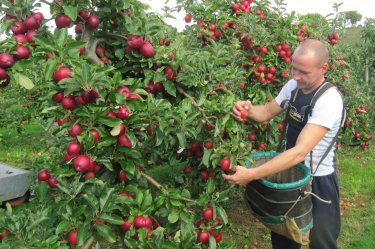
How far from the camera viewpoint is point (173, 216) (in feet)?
6.61

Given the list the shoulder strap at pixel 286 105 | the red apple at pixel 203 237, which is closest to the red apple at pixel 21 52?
the red apple at pixel 203 237

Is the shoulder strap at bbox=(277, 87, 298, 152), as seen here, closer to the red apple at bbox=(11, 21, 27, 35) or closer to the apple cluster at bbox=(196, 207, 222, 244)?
the apple cluster at bbox=(196, 207, 222, 244)

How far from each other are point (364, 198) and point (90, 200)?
14.0 feet

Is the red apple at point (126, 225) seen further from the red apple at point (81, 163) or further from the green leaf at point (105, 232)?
the red apple at point (81, 163)

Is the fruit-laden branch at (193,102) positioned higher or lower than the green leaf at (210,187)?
higher

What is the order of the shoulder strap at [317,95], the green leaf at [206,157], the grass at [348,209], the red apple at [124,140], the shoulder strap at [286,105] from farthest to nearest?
the grass at [348,209], the shoulder strap at [286,105], the shoulder strap at [317,95], the green leaf at [206,157], the red apple at [124,140]

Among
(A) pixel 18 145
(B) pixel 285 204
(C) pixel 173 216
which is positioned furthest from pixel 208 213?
(A) pixel 18 145

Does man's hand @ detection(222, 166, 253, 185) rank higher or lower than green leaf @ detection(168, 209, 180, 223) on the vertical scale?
higher

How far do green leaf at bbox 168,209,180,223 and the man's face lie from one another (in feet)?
3.78

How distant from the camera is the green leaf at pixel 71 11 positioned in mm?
1935

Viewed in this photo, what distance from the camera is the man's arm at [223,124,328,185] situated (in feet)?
7.59

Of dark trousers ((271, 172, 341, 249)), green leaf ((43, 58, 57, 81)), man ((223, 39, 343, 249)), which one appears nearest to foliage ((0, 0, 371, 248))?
green leaf ((43, 58, 57, 81))

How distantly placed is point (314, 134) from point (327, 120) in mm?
120

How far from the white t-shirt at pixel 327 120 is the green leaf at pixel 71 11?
147 cm
